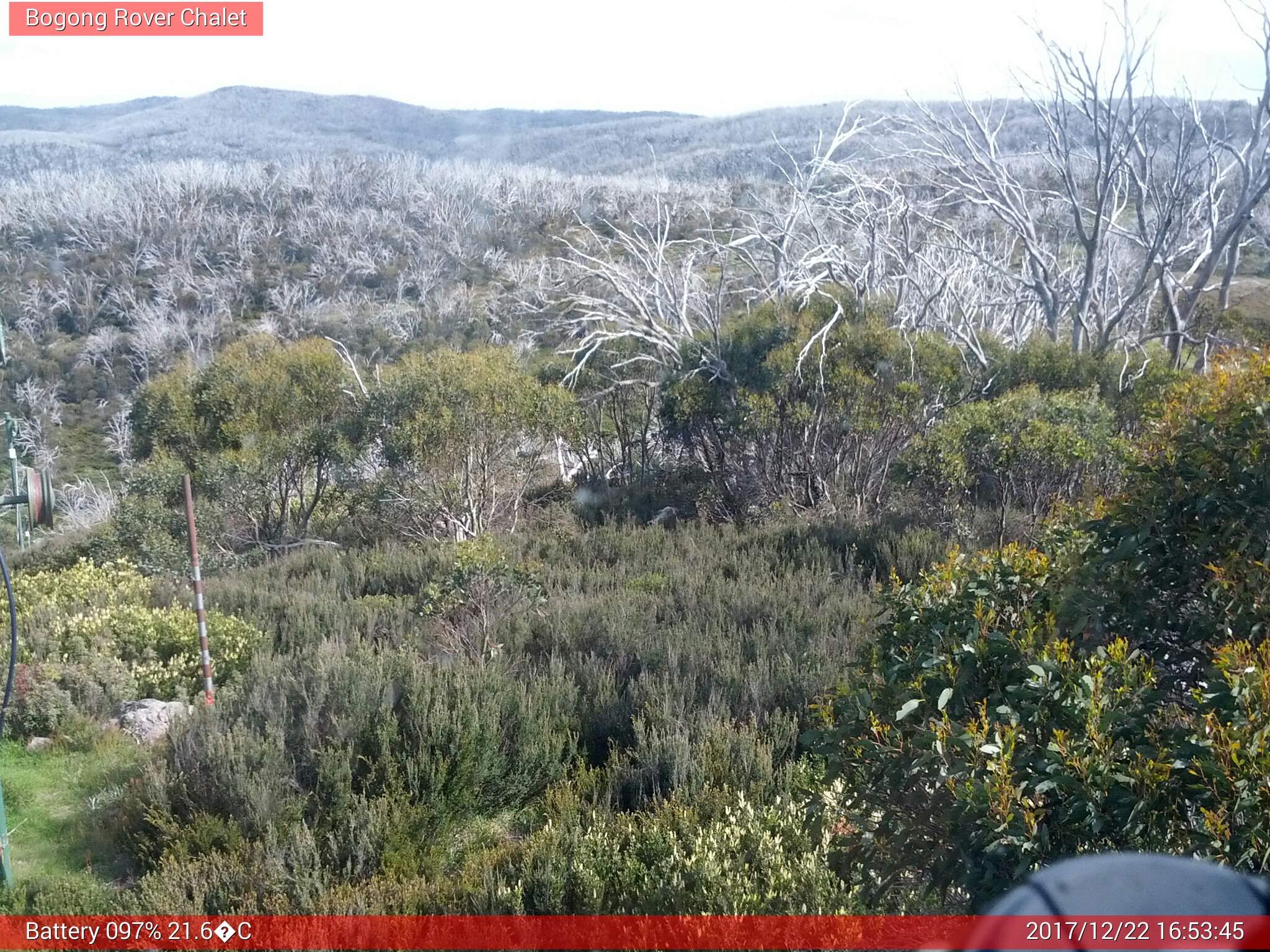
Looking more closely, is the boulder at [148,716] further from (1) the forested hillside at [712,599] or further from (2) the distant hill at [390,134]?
(2) the distant hill at [390,134]

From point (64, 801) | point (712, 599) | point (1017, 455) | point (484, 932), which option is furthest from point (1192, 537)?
point (1017, 455)

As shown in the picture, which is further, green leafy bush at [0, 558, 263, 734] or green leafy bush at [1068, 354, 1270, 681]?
green leafy bush at [0, 558, 263, 734]

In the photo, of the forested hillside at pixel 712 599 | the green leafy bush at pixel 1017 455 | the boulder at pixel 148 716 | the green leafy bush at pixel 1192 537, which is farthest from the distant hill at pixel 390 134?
the green leafy bush at pixel 1192 537

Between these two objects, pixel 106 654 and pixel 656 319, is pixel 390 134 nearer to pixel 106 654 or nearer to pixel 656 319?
pixel 656 319

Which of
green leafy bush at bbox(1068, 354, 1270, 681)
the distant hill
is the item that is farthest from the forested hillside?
the distant hill

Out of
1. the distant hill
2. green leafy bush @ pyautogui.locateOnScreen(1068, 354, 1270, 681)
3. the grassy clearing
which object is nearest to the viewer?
green leafy bush @ pyautogui.locateOnScreen(1068, 354, 1270, 681)

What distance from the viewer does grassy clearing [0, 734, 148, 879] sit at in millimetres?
4391

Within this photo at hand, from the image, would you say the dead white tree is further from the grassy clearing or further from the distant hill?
the distant hill

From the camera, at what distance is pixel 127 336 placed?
35.4 meters

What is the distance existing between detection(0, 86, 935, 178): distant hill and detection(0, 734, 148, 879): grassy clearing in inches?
1973

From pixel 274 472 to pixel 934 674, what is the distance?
39.1 feet

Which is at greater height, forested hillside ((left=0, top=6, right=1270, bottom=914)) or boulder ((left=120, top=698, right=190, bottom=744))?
forested hillside ((left=0, top=6, right=1270, bottom=914))

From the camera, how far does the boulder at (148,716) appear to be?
235 inches

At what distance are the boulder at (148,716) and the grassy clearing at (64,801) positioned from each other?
11 centimetres
